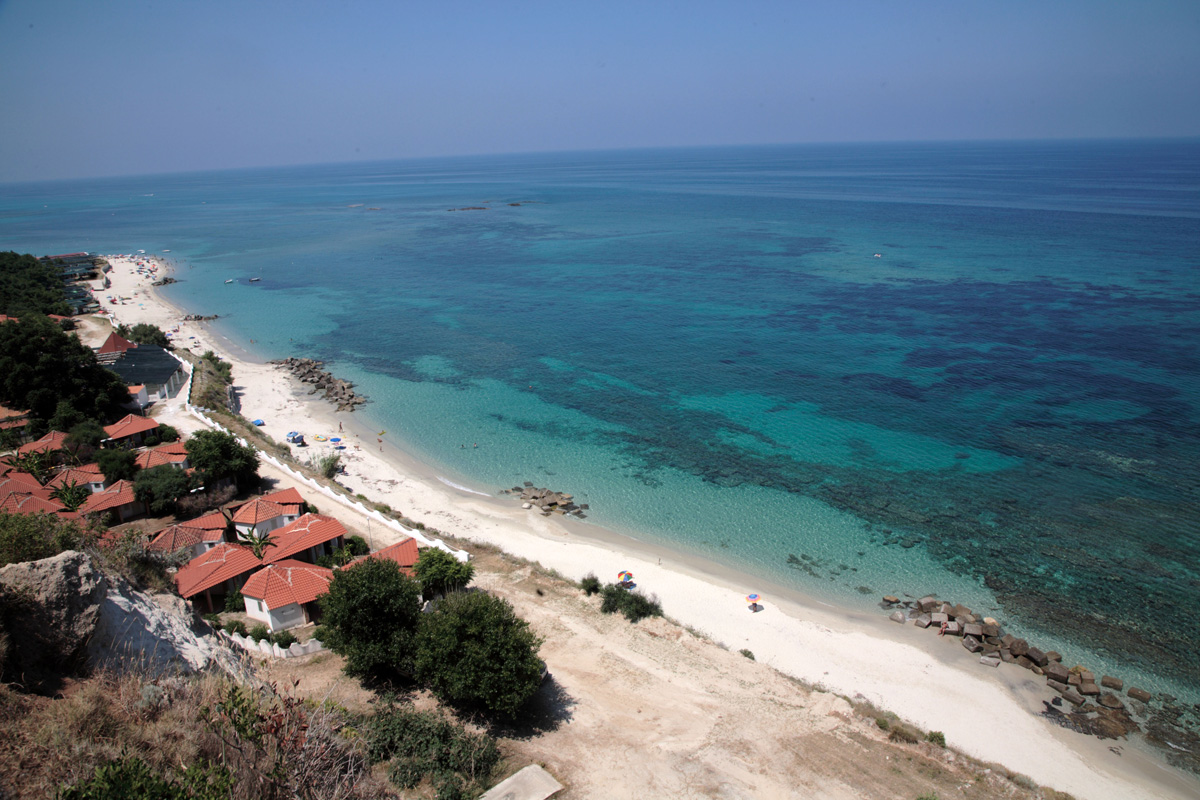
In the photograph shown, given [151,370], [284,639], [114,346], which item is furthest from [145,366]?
[284,639]

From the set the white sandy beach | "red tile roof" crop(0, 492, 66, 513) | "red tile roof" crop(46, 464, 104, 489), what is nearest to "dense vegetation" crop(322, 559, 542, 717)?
the white sandy beach

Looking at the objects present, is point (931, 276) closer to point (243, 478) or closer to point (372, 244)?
point (243, 478)

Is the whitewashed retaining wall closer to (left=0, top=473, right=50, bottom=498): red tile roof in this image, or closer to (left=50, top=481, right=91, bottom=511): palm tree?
(left=50, top=481, right=91, bottom=511): palm tree

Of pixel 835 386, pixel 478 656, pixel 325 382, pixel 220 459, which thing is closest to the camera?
pixel 478 656

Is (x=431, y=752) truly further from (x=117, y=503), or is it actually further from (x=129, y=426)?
(x=129, y=426)

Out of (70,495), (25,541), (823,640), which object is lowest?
(823,640)

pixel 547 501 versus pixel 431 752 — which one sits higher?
pixel 431 752
